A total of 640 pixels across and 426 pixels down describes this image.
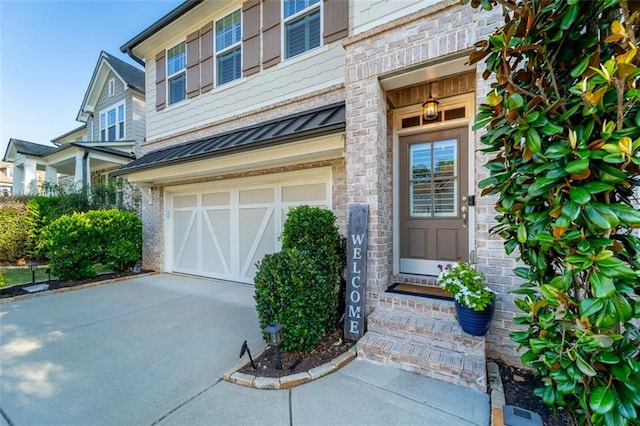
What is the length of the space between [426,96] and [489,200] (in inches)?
86.4

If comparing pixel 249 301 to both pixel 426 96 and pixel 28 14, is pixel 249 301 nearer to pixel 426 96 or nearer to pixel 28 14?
pixel 426 96

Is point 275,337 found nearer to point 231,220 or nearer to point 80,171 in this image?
point 231,220

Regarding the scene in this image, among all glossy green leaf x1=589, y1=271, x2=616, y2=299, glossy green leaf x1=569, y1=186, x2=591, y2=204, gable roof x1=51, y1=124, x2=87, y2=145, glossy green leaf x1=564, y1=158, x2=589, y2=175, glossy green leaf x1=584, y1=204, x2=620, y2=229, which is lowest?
glossy green leaf x1=589, y1=271, x2=616, y2=299

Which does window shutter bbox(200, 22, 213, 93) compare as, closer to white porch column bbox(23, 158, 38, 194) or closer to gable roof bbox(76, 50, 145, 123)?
gable roof bbox(76, 50, 145, 123)

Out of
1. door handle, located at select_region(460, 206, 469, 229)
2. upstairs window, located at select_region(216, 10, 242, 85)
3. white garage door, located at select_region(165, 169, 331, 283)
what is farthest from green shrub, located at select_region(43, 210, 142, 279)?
door handle, located at select_region(460, 206, 469, 229)

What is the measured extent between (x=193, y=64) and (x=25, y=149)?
1220 cm

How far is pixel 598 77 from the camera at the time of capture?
1.33 meters

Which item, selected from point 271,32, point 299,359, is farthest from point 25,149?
point 299,359

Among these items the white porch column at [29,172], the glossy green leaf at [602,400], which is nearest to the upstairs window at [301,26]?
the glossy green leaf at [602,400]

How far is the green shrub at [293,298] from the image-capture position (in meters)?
3.08

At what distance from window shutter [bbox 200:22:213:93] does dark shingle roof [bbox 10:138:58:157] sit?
34.7ft

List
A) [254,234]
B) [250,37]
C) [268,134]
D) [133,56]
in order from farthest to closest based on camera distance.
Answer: [133,56], [254,234], [250,37], [268,134]

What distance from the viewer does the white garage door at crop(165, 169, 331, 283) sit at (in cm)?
581

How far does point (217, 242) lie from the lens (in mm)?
7133
